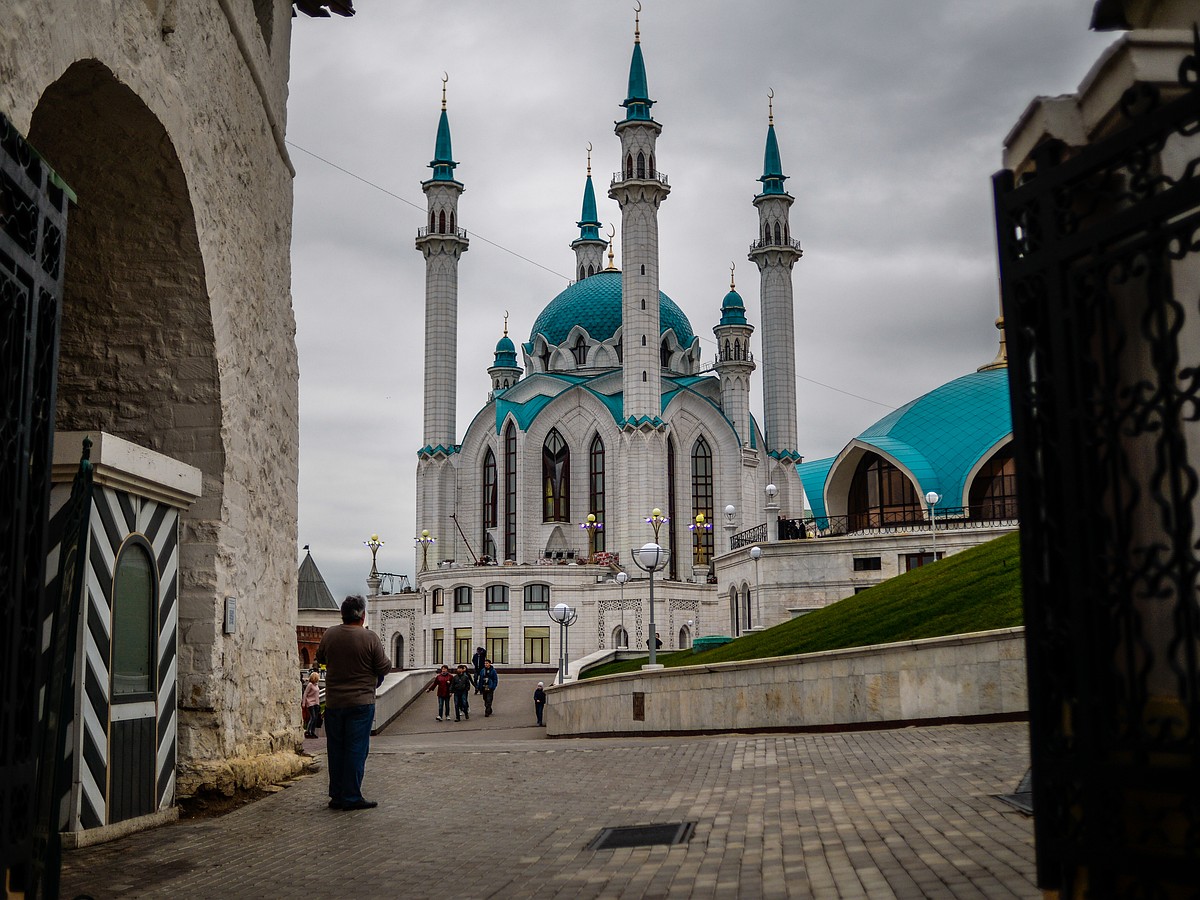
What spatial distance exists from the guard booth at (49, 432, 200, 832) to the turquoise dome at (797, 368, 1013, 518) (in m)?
37.8

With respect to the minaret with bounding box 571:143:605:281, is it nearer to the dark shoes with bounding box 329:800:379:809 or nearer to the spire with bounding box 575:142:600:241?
the spire with bounding box 575:142:600:241

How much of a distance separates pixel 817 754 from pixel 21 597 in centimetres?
788

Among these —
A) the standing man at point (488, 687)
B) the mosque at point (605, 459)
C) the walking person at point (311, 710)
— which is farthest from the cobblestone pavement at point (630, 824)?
the mosque at point (605, 459)

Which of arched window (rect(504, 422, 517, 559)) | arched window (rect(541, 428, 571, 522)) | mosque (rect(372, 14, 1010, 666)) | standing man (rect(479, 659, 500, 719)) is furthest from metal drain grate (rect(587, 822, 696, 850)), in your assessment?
arched window (rect(504, 422, 517, 559))

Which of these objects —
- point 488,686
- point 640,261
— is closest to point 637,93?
point 640,261

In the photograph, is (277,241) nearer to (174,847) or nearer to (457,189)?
(174,847)

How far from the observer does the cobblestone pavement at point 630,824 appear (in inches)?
210

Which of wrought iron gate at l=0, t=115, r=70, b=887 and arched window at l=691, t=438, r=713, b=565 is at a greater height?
arched window at l=691, t=438, r=713, b=565

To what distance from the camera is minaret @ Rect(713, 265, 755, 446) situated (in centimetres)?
6419

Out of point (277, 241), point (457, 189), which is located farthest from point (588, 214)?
point (277, 241)

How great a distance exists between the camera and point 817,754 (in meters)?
10.5

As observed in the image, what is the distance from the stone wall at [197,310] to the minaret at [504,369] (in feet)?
214

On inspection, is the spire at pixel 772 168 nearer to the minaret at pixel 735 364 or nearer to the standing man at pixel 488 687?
the minaret at pixel 735 364

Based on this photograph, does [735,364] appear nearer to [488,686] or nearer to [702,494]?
[702,494]
